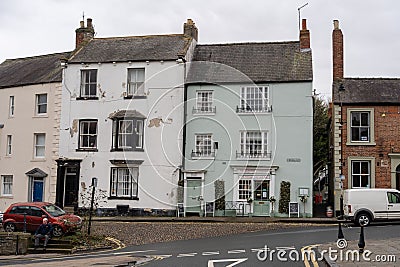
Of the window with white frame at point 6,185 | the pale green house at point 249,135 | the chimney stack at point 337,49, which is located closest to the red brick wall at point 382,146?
the pale green house at point 249,135

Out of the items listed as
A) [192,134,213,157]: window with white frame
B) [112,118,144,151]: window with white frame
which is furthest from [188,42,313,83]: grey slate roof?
[112,118,144,151]: window with white frame

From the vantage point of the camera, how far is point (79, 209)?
36.1 metres

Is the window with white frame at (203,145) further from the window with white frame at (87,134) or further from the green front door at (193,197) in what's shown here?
the window with white frame at (87,134)

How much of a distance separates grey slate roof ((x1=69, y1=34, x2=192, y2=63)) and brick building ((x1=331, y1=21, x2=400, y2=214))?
10662 mm

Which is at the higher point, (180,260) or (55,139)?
(55,139)

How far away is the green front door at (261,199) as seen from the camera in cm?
3450

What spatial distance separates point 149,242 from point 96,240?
2.23m

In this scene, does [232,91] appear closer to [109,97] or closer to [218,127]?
[218,127]

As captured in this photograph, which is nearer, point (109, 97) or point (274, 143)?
point (274, 143)

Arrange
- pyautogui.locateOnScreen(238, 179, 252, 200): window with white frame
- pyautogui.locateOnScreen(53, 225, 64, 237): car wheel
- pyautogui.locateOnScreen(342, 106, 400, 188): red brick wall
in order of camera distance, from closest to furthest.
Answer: pyautogui.locateOnScreen(53, 225, 64, 237): car wheel → pyautogui.locateOnScreen(342, 106, 400, 188): red brick wall → pyautogui.locateOnScreen(238, 179, 252, 200): window with white frame

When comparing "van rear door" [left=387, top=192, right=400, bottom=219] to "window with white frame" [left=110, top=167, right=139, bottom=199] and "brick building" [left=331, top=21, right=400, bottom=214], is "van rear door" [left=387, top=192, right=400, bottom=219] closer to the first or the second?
"brick building" [left=331, top=21, right=400, bottom=214]

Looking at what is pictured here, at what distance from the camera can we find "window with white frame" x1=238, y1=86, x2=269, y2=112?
35469 millimetres

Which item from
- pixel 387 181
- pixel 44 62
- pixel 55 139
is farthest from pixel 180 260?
pixel 44 62

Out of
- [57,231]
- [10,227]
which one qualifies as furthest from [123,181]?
[57,231]
